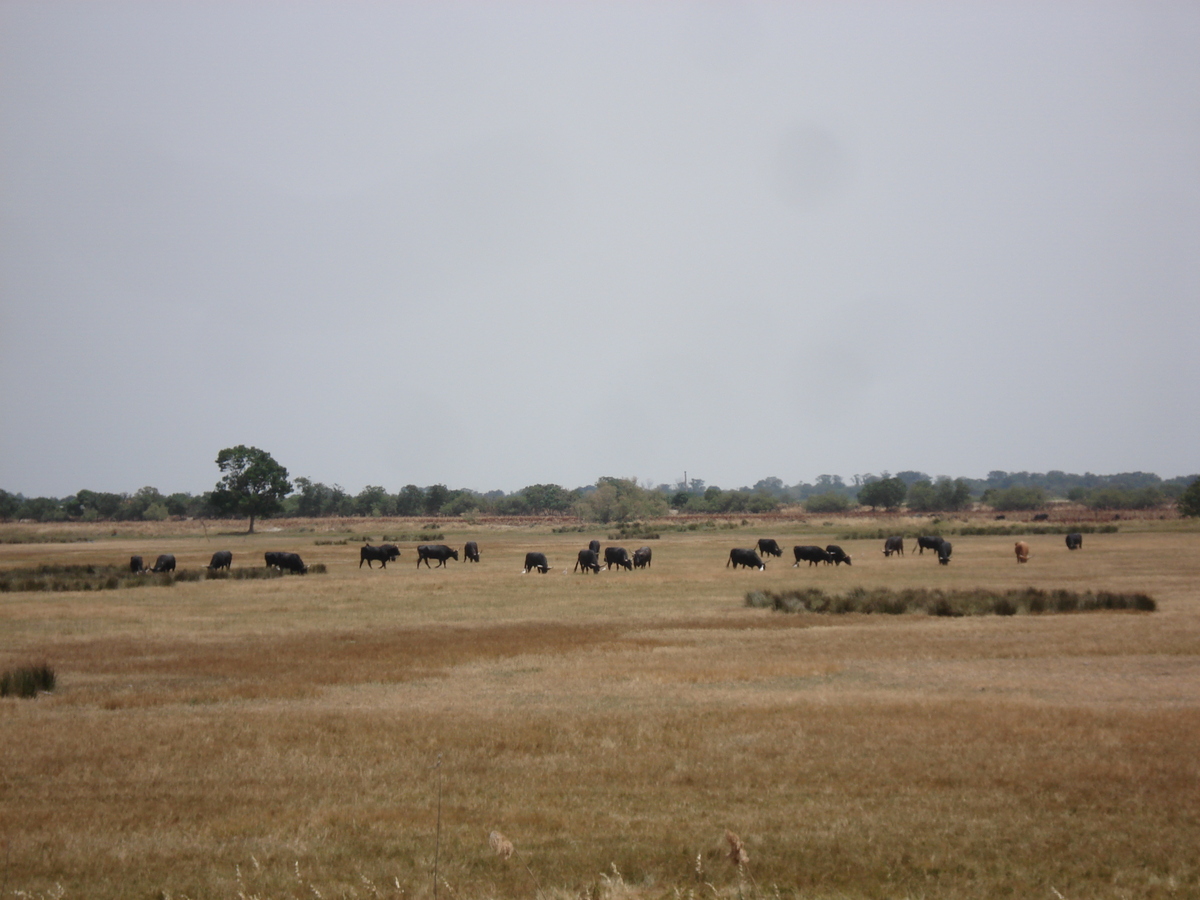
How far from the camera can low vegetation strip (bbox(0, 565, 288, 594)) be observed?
40.1 meters

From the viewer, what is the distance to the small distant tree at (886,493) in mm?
169000

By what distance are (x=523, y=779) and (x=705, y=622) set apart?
54.3 ft

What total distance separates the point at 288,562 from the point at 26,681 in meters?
32.3

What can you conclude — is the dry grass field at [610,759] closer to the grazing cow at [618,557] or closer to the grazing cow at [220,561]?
the grazing cow at [618,557]

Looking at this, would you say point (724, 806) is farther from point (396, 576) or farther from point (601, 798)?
point (396, 576)

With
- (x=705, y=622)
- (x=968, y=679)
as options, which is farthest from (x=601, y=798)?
(x=705, y=622)

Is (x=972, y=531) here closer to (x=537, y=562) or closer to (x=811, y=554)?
(x=811, y=554)

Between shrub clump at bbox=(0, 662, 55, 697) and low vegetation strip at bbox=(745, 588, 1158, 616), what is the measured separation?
68.5 ft

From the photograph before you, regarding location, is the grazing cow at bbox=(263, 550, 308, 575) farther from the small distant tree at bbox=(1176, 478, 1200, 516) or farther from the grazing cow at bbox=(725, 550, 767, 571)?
the small distant tree at bbox=(1176, 478, 1200, 516)

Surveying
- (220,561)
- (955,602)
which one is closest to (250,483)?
(220,561)

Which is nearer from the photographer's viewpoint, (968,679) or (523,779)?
(523,779)

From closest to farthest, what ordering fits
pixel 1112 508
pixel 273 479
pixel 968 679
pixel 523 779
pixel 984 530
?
pixel 523 779
pixel 968 679
pixel 984 530
pixel 273 479
pixel 1112 508

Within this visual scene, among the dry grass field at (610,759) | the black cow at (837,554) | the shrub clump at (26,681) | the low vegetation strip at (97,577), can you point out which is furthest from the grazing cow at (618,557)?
the shrub clump at (26,681)

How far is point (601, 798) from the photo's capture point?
11.0 meters
